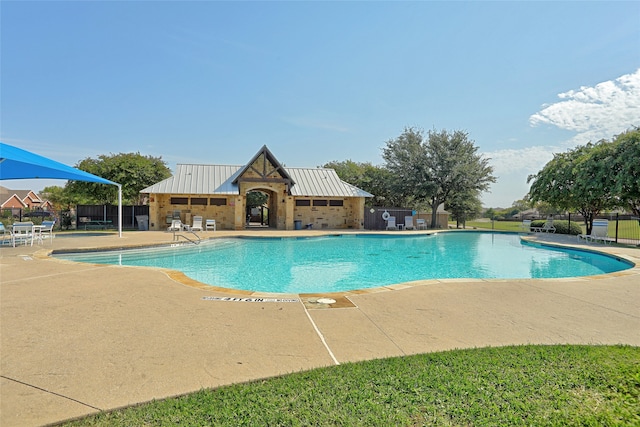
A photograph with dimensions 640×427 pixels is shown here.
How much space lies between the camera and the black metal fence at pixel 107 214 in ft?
67.8

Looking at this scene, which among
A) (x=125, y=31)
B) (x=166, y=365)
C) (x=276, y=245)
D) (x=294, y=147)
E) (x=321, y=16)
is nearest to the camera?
(x=166, y=365)

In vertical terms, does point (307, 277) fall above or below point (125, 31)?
below

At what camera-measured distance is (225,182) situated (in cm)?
2159

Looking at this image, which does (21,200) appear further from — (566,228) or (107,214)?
(566,228)

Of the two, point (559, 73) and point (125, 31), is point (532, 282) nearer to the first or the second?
point (559, 73)

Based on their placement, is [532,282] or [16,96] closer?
[532,282]

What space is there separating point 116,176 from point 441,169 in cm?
2328

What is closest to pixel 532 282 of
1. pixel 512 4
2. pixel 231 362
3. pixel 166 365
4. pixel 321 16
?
pixel 231 362

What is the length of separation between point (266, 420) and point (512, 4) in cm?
1301

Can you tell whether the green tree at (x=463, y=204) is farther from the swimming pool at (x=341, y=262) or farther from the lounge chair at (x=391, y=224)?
the swimming pool at (x=341, y=262)

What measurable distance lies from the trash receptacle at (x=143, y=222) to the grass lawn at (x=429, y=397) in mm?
20266

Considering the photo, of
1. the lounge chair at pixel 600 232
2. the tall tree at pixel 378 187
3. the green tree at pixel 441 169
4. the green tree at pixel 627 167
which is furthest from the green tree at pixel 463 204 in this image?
the green tree at pixel 627 167

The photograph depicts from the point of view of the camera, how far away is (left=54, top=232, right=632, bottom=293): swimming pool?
839cm

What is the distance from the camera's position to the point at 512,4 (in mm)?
10195
